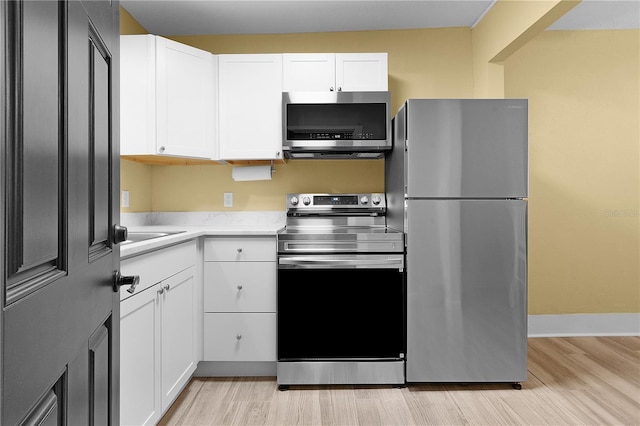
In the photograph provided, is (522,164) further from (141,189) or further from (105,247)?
(141,189)

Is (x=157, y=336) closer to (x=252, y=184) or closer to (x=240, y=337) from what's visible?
(x=240, y=337)

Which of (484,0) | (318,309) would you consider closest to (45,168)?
(318,309)

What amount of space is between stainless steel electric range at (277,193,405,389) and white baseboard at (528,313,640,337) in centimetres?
150

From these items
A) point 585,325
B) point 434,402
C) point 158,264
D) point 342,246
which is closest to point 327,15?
point 342,246

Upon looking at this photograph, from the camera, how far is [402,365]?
7.49 feet

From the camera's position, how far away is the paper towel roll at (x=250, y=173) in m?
2.93

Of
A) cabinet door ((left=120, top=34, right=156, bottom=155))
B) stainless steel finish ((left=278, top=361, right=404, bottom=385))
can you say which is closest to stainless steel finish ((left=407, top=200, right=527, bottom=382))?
stainless steel finish ((left=278, top=361, right=404, bottom=385))

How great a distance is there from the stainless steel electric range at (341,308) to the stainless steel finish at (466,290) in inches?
3.7

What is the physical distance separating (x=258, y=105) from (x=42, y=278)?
7.64 ft

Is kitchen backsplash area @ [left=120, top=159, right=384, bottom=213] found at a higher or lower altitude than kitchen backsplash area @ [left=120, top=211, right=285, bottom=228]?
higher

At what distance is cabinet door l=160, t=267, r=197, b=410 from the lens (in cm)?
186

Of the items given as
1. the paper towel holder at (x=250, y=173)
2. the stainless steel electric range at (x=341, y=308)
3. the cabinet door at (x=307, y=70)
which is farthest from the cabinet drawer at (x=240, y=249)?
the cabinet door at (x=307, y=70)

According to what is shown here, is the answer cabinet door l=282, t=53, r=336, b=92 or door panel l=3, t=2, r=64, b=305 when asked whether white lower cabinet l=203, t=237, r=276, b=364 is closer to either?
cabinet door l=282, t=53, r=336, b=92

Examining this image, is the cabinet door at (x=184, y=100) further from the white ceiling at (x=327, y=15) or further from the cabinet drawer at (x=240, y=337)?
the cabinet drawer at (x=240, y=337)
